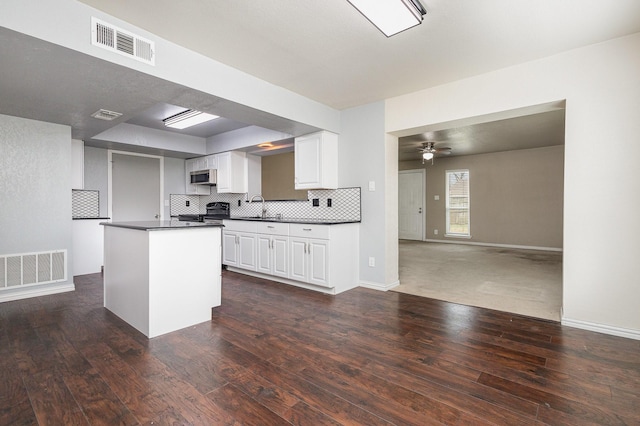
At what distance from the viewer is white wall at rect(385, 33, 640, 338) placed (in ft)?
8.21

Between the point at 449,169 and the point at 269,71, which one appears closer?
the point at 269,71

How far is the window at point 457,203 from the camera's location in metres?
8.40

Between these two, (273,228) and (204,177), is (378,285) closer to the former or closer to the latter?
(273,228)

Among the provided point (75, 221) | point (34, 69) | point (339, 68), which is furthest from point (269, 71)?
point (75, 221)

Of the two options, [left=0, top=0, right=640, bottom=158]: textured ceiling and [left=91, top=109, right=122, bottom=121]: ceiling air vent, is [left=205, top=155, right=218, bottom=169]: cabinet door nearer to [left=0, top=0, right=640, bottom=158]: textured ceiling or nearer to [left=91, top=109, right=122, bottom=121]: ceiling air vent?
[left=91, top=109, right=122, bottom=121]: ceiling air vent

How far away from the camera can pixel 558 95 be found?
2.79 meters

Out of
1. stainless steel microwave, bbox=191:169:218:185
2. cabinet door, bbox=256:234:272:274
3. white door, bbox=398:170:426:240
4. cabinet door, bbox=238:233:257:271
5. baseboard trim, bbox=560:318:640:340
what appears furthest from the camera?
white door, bbox=398:170:426:240

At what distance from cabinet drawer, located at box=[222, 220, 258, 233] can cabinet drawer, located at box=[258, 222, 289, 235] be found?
0.45 ft

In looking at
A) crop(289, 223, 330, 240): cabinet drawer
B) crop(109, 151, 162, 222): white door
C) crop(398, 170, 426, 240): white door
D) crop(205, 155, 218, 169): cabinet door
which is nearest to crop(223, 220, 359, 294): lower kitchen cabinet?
crop(289, 223, 330, 240): cabinet drawer

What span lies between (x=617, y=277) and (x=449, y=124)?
207cm

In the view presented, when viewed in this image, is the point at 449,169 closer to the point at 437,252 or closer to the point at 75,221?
the point at 437,252

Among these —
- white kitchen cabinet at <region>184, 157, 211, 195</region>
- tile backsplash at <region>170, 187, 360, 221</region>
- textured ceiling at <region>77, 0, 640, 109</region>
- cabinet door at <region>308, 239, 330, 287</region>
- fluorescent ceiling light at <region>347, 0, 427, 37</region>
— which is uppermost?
textured ceiling at <region>77, 0, 640, 109</region>

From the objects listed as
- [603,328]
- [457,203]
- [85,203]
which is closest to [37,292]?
[85,203]

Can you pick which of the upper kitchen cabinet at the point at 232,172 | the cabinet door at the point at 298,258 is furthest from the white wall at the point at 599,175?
the upper kitchen cabinet at the point at 232,172
